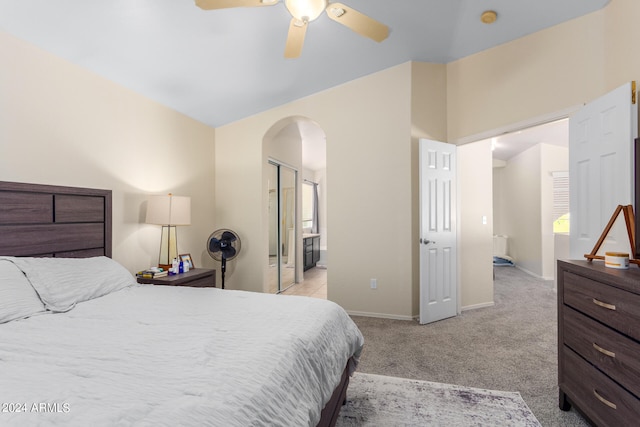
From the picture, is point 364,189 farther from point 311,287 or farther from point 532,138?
point 532,138

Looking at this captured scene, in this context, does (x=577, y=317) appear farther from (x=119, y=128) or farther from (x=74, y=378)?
(x=119, y=128)

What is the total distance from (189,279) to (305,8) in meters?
2.46

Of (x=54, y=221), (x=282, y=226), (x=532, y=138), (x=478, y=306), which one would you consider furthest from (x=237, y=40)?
(x=532, y=138)

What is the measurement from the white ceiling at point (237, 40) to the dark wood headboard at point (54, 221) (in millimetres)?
905

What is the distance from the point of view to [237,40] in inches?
103

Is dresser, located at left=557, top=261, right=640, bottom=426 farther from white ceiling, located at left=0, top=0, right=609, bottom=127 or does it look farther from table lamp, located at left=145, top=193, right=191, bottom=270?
table lamp, located at left=145, top=193, right=191, bottom=270

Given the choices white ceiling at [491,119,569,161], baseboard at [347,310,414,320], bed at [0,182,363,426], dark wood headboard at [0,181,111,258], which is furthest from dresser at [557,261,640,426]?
dark wood headboard at [0,181,111,258]

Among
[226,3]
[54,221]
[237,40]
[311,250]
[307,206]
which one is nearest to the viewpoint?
[226,3]

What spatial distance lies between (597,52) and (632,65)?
436mm

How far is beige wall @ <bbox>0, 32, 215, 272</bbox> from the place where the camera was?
2.13m

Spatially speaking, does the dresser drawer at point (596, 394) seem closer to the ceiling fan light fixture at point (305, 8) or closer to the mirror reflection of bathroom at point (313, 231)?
the ceiling fan light fixture at point (305, 8)

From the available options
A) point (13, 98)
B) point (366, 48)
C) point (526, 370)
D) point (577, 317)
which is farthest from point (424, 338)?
point (13, 98)

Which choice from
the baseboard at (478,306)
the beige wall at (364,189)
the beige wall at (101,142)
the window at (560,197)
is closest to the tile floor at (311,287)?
the beige wall at (364,189)

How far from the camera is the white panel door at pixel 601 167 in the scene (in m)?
1.88
